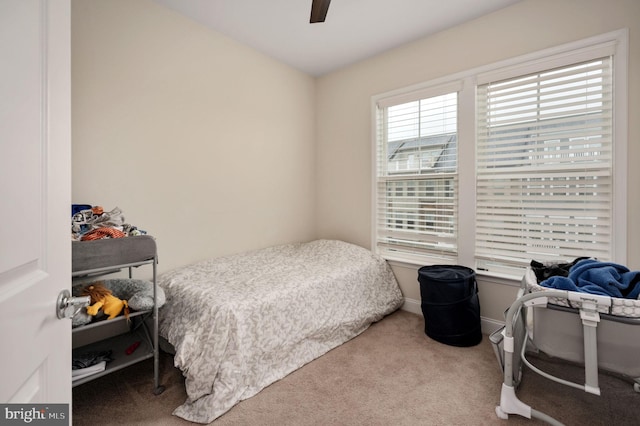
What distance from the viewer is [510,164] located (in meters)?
2.43

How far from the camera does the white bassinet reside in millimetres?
1257

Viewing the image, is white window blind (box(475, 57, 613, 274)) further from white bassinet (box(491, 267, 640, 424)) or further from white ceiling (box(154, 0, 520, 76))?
white bassinet (box(491, 267, 640, 424))

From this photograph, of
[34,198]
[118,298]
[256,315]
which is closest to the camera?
[34,198]

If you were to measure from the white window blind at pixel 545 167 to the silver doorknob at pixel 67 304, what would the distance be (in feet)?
8.91

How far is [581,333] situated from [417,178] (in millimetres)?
1865

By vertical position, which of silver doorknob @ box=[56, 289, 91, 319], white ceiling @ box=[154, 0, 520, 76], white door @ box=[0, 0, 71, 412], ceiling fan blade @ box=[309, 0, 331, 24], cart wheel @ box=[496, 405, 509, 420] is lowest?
cart wheel @ box=[496, 405, 509, 420]

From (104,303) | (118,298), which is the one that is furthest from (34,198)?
(118,298)

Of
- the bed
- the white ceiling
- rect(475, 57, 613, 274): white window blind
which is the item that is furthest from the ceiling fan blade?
the bed

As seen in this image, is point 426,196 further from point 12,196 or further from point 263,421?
point 12,196

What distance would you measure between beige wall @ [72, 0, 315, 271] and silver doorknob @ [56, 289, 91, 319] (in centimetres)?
162

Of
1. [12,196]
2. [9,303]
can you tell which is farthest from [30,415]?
[12,196]

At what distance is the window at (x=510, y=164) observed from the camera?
2.08m

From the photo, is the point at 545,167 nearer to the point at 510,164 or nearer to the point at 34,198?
the point at 510,164

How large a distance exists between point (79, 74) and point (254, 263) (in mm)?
1829
